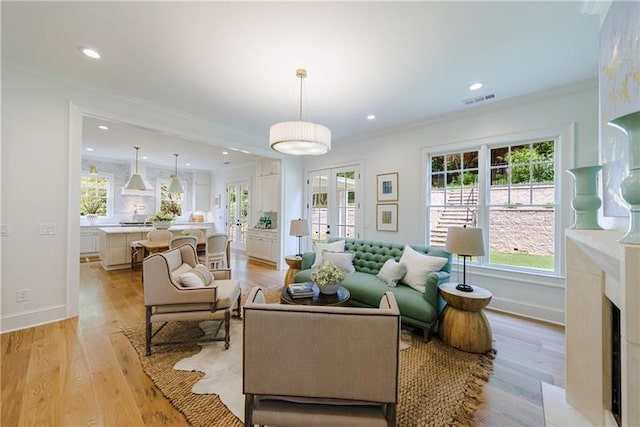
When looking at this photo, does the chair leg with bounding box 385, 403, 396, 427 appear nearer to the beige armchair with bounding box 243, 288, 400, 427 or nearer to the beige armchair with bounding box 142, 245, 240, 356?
the beige armchair with bounding box 243, 288, 400, 427

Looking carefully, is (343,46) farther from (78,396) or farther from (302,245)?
(302,245)

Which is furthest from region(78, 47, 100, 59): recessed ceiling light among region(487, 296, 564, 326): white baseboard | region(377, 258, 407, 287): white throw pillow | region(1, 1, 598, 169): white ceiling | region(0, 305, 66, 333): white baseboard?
region(487, 296, 564, 326): white baseboard

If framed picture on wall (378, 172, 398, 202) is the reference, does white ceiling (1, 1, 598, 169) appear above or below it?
above

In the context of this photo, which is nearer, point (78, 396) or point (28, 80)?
point (78, 396)

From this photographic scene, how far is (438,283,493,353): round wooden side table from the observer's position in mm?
2395

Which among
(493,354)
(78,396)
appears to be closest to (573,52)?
(493,354)

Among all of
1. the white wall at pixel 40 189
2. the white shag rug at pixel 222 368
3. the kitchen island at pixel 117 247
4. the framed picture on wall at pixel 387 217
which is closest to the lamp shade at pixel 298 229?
the framed picture on wall at pixel 387 217

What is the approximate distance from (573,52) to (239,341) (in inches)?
175

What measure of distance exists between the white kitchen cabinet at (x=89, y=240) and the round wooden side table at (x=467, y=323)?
835 cm

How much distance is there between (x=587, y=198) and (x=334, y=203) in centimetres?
422

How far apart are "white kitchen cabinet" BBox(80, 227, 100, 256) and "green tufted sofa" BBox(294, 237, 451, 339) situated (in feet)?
21.4

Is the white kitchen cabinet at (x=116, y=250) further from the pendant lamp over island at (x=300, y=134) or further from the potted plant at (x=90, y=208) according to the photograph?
the pendant lamp over island at (x=300, y=134)

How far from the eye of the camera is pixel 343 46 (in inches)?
91.4

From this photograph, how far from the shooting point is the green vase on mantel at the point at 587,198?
165 cm
